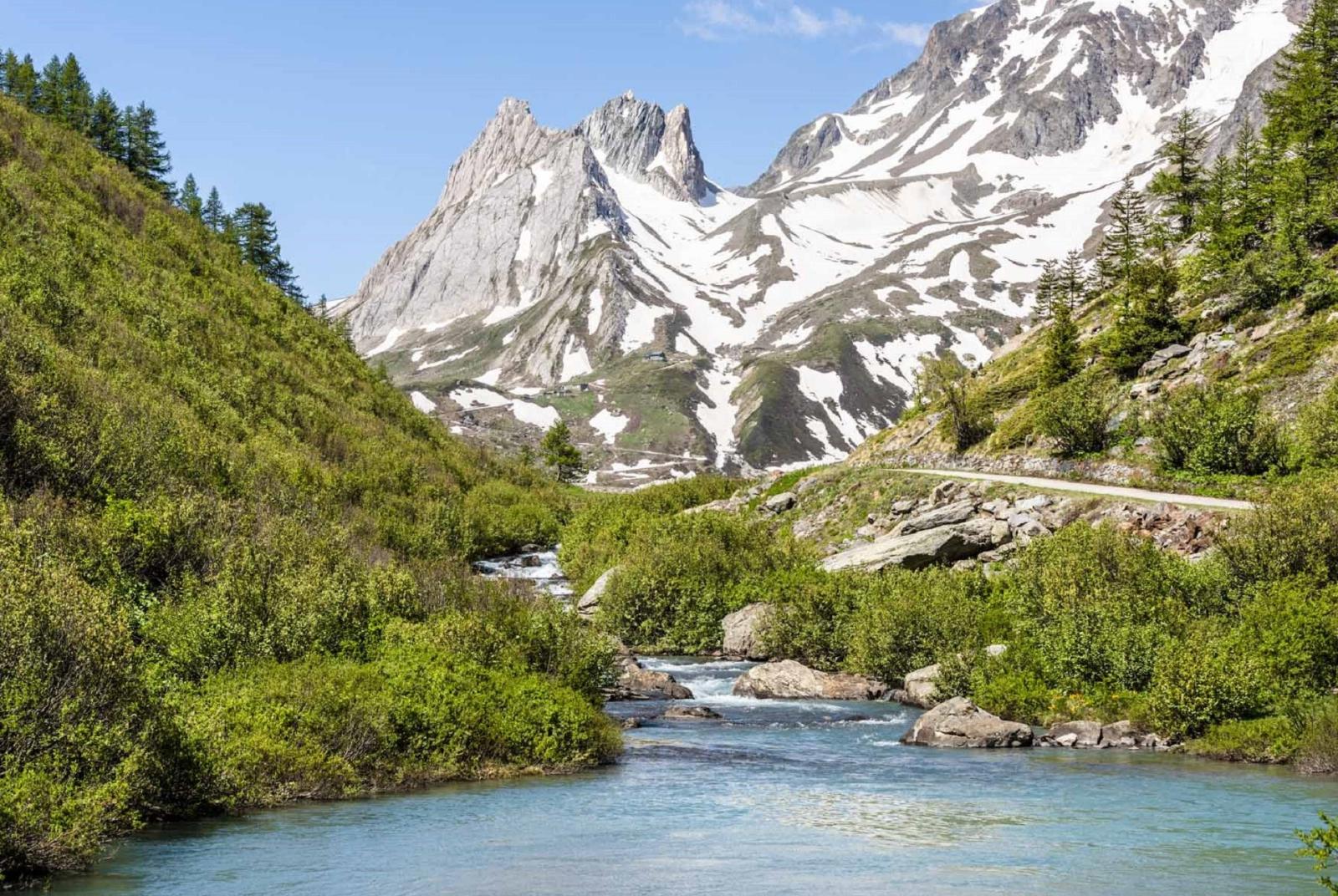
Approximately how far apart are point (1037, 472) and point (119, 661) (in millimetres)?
54683

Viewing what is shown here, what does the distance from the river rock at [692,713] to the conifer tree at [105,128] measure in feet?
312

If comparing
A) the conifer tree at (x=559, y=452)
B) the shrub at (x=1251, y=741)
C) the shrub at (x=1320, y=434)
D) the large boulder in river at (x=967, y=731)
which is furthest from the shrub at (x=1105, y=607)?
the conifer tree at (x=559, y=452)

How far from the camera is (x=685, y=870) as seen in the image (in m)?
18.9

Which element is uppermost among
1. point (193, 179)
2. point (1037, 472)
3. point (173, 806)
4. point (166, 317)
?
point (193, 179)

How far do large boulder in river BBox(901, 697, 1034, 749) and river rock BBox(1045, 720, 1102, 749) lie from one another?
2.50 ft

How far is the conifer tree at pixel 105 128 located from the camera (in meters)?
106

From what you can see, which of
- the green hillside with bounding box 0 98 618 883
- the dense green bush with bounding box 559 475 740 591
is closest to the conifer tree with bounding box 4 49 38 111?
the green hillside with bounding box 0 98 618 883

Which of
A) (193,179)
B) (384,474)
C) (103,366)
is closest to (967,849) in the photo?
(103,366)

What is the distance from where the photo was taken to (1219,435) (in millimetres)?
53812

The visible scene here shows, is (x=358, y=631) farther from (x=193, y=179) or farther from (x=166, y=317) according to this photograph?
(x=193, y=179)

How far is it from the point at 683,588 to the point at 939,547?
14.2m

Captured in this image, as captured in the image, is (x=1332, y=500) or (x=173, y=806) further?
(x=1332, y=500)

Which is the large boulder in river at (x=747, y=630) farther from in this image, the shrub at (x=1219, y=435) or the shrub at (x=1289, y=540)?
the shrub at (x=1219, y=435)

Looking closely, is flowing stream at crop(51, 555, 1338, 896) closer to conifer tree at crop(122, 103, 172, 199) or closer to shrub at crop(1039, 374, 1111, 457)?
shrub at crop(1039, 374, 1111, 457)
